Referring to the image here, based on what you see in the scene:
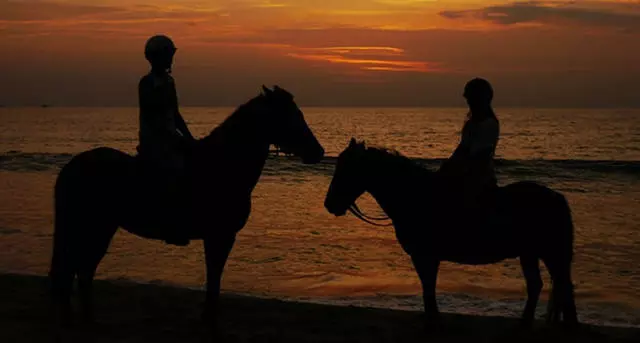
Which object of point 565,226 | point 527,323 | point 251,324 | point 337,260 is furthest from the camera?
point 337,260

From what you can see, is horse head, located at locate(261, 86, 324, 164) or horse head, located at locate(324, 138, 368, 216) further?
horse head, located at locate(324, 138, 368, 216)

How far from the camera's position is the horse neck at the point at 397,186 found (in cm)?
693

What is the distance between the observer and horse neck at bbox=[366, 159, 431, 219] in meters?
6.93

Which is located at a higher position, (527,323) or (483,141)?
(483,141)

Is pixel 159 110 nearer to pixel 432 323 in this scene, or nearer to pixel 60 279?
pixel 60 279

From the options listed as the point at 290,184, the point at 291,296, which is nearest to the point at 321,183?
the point at 290,184

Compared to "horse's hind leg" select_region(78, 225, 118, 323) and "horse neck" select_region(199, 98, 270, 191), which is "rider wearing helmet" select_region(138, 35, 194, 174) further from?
"horse's hind leg" select_region(78, 225, 118, 323)

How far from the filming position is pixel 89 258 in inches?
275

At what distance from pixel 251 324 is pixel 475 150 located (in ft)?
10.3

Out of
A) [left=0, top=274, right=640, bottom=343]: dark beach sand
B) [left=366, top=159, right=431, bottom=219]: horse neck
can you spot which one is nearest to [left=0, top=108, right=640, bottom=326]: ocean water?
[left=0, top=274, right=640, bottom=343]: dark beach sand

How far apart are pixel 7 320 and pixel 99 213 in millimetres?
1857

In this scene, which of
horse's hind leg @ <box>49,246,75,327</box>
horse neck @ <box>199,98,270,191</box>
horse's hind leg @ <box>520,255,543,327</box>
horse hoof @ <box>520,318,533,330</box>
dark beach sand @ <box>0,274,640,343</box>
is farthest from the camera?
horse hoof @ <box>520,318,533,330</box>

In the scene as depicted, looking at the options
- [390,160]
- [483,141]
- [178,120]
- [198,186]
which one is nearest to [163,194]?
[198,186]

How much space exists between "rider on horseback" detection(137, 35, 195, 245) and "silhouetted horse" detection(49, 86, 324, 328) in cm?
13
